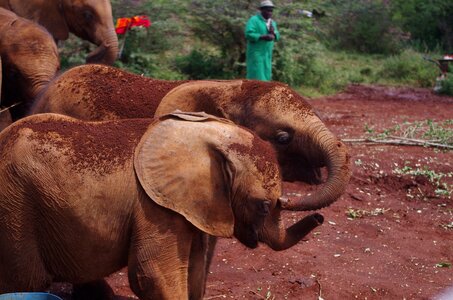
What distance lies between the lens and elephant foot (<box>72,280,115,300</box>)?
5.42 m

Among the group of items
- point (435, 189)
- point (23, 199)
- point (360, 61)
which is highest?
point (23, 199)

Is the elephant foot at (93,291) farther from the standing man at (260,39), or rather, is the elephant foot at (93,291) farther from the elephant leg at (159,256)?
the standing man at (260,39)

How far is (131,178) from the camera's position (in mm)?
4113

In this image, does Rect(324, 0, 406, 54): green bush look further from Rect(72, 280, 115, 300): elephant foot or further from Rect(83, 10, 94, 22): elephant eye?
Rect(72, 280, 115, 300): elephant foot

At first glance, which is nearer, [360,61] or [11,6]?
[11,6]

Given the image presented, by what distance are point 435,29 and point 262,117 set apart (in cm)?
2033

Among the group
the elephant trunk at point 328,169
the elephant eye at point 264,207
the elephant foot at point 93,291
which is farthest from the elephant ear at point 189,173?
the elephant foot at point 93,291

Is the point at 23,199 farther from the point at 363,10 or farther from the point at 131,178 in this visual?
the point at 363,10

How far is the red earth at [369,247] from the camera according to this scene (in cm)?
605

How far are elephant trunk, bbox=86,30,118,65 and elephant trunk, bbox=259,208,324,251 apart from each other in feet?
14.8

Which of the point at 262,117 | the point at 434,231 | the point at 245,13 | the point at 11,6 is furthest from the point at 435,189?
the point at 245,13

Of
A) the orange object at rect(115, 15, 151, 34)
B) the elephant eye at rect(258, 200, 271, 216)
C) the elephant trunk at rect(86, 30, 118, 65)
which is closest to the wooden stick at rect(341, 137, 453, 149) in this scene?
the elephant trunk at rect(86, 30, 118, 65)

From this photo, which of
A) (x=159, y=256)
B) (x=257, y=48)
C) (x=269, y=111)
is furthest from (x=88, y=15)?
(x=159, y=256)

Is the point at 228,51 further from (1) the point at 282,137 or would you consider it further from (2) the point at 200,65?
(1) the point at 282,137
